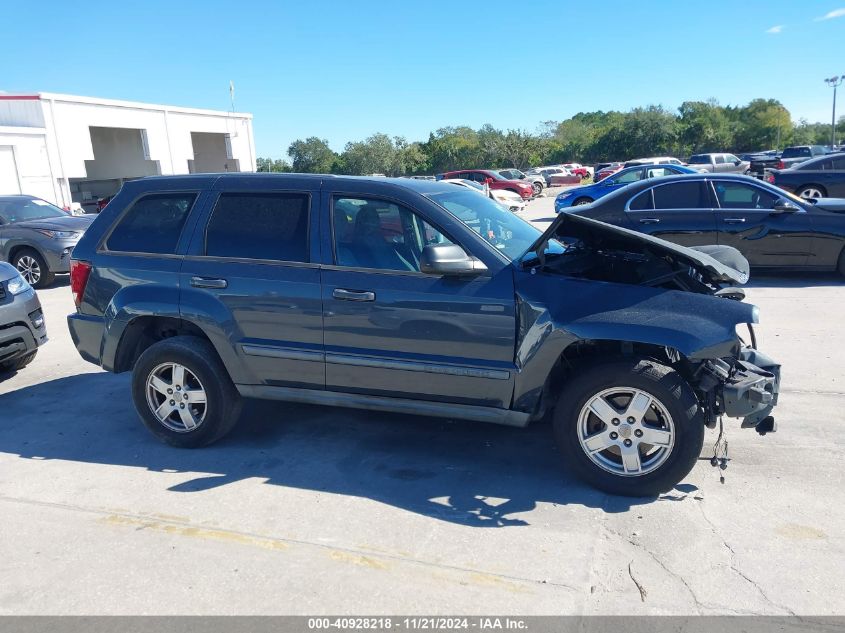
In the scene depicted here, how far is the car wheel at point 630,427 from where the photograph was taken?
361 centimetres

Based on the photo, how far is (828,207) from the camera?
30.2 feet

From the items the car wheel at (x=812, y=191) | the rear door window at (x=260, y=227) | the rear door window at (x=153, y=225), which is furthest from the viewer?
the car wheel at (x=812, y=191)

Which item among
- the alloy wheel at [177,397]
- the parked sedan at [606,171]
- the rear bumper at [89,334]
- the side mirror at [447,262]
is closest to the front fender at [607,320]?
the side mirror at [447,262]

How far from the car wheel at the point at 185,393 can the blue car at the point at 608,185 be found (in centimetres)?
1523

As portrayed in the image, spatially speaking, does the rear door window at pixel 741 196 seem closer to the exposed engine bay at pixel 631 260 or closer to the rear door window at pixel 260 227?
the exposed engine bay at pixel 631 260

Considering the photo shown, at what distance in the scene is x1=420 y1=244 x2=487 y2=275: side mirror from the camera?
378 centimetres

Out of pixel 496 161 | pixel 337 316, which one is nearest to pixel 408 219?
pixel 337 316

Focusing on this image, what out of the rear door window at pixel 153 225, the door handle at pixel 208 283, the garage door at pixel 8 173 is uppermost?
the garage door at pixel 8 173

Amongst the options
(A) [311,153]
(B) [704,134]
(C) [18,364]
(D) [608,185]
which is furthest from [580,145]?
(C) [18,364]

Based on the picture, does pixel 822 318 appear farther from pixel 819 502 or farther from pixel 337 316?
pixel 337 316

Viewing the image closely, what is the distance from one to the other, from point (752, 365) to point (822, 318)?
4490 mm

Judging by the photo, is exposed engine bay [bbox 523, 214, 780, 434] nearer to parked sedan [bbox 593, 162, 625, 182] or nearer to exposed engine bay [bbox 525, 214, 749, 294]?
exposed engine bay [bbox 525, 214, 749, 294]

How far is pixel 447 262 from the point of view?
Answer: 12.4 feet

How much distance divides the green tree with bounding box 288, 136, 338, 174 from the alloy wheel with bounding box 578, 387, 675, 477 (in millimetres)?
71787
